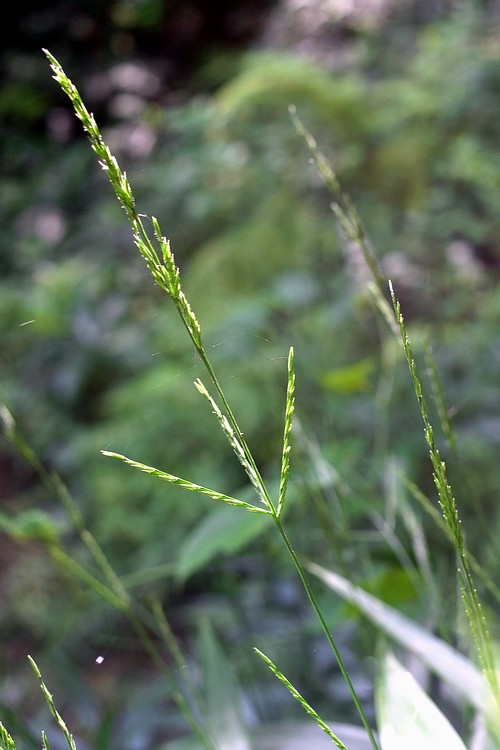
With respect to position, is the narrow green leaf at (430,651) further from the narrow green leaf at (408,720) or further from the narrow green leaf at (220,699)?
the narrow green leaf at (220,699)

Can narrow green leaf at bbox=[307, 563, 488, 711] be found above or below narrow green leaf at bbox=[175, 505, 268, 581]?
above

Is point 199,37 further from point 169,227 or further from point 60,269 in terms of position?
point 60,269

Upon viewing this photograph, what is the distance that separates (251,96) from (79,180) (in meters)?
1.43

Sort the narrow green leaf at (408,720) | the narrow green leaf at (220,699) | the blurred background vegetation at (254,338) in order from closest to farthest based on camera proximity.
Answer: the narrow green leaf at (408,720) → the narrow green leaf at (220,699) → the blurred background vegetation at (254,338)

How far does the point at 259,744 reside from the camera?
0.66m

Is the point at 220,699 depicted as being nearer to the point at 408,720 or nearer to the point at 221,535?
the point at 221,535

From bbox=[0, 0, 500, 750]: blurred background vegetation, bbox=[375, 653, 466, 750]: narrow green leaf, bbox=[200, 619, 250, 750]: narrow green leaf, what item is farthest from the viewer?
bbox=[0, 0, 500, 750]: blurred background vegetation

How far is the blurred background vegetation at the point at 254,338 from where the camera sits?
980 mm

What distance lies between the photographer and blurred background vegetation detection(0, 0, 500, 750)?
980 millimetres

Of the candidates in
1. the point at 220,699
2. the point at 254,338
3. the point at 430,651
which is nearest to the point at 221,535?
the point at 220,699

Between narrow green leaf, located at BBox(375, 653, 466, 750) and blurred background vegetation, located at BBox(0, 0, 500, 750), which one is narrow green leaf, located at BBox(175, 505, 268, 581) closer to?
blurred background vegetation, located at BBox(0, 0, 500, 750)

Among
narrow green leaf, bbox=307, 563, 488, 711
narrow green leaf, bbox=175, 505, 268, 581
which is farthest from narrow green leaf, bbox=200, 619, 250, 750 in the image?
narrow green leaf, bbox=307, 563, 488, 711

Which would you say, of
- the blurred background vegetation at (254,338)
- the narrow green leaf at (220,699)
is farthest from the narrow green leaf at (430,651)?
the narrow green leaf at (220,699)

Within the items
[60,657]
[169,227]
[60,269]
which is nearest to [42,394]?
[60,269]
